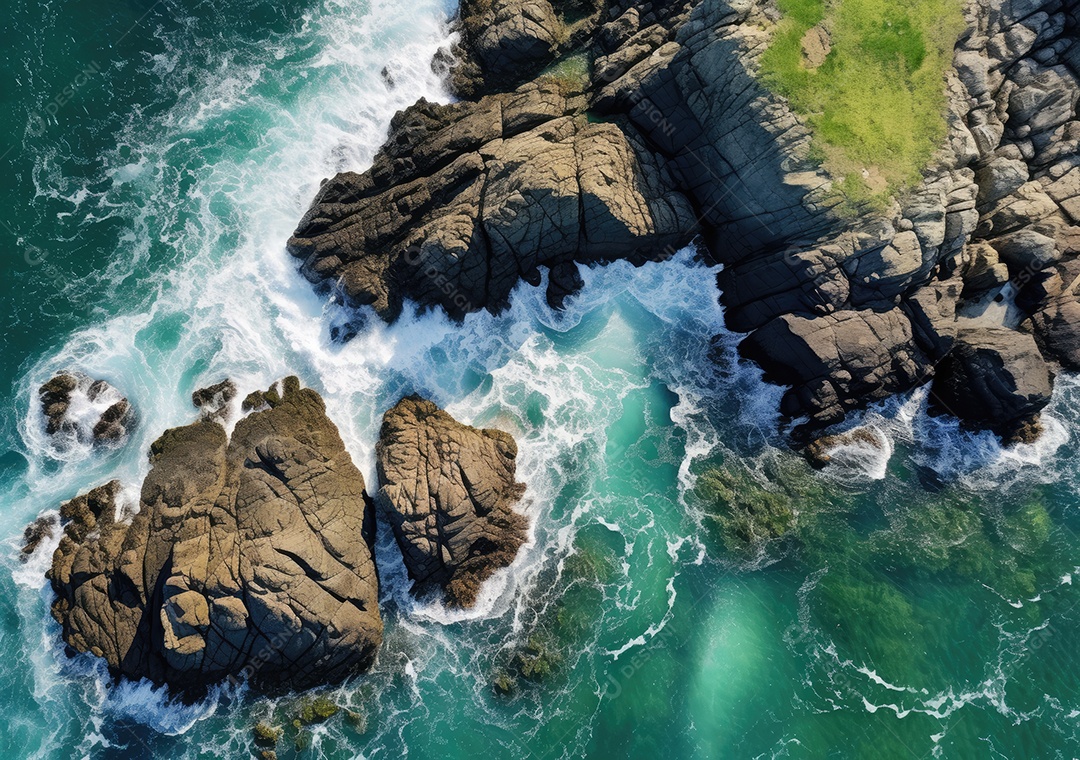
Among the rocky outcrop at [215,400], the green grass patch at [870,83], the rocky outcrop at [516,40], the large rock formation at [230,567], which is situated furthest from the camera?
the rocky outcrop at [516,40]

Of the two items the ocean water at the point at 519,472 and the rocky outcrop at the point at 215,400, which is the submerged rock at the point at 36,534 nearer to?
the ocean water at the point at 519,472

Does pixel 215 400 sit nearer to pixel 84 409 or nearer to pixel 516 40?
pixel 84 409

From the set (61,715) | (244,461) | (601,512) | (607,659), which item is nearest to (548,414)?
(601,512)

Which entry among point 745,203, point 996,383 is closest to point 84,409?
point 745,203

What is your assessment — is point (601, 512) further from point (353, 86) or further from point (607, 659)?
point (353, 86)

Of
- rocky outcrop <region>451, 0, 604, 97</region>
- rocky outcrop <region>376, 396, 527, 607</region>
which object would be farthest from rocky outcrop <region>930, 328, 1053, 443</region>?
rocky outcrop <region>451, 0, 604, 97</region>

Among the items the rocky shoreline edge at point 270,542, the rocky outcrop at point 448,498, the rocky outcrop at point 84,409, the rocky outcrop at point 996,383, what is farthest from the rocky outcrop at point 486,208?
the rocky outcrop at point 996,383

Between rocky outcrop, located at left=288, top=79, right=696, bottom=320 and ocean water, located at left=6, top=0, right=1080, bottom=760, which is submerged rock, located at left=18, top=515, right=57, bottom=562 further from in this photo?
rocky outcrop, located at left=288, top=79, right=696, bottom=320
